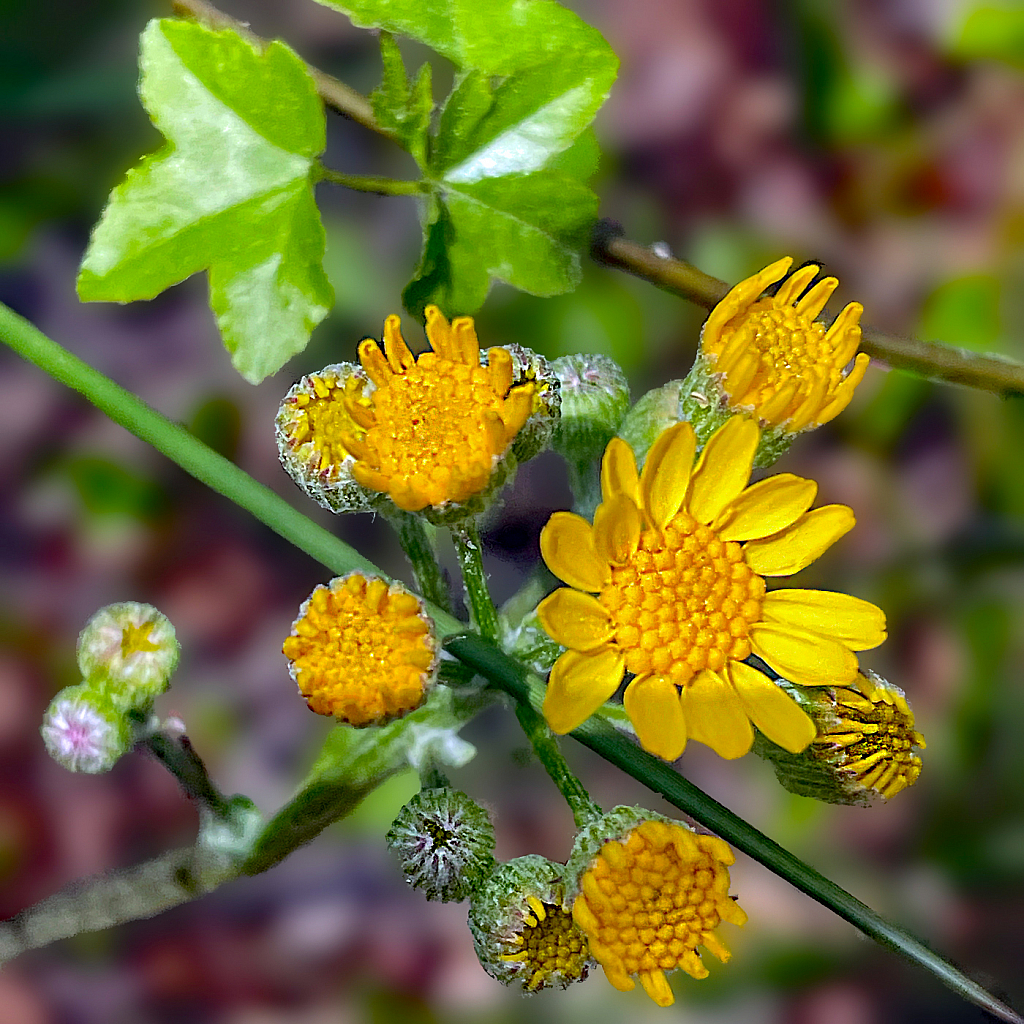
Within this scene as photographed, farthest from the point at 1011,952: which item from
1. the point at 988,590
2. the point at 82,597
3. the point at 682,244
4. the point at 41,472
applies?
the point at 41,472

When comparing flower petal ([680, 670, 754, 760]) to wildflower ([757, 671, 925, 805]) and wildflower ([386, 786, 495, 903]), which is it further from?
wildflower ([386, 786, 495, 903])

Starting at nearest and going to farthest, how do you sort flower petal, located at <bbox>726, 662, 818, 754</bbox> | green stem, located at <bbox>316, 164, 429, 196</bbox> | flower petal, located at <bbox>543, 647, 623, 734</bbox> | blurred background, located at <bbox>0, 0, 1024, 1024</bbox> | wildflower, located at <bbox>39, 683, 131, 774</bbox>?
flower petal, located at <bbox>543, 647, 623, 734</bbox>
flower petal, located at <bbox>726, 662, 818, 754</bbox>
wildflower, located at <bbox>39, 683, 131, 774</bbox>
green stem, located at <bbox>316, 164, 429, 196</bbox>
blurred background, located at <bbox>0, 0, 1024, 1024</bbox>

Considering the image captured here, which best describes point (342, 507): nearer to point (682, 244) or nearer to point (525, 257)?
point (525, 257)

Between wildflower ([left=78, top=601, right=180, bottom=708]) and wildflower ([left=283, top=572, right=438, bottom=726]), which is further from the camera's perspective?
wildflower ([left=78, top=601, right=180, bottom=708])

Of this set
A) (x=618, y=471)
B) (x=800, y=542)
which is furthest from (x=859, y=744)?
(x=618, y=471)

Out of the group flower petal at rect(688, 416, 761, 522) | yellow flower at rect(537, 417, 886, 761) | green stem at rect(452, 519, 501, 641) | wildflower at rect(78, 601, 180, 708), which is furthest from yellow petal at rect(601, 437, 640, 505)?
wildflower at rect(78, 601, 180, 708)

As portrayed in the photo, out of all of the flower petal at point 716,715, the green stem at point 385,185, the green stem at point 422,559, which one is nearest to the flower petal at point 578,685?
the flower petal at point 716,715
